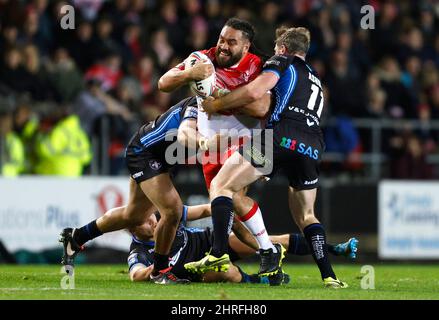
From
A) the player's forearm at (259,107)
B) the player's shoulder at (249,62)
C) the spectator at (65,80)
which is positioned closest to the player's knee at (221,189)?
the player's forearm at (259,107)

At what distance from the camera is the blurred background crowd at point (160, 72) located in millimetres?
15102

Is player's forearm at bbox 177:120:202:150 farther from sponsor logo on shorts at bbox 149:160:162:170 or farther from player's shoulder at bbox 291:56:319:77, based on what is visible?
player's shoulder at bbox 291:56:319:77

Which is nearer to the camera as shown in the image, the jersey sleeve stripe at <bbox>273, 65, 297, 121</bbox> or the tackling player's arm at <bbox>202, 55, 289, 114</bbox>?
the tackling player's arm at <bbox>202, 55, 289, 114</bbox>

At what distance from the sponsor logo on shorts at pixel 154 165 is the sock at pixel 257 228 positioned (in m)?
0.95

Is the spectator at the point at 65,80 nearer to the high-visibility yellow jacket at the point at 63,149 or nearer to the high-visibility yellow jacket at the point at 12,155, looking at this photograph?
the high-visibility yellow jacket at the point at 63,149

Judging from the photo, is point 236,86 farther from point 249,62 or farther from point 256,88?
point 256,88

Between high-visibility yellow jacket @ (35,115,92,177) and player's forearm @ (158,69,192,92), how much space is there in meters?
5.76

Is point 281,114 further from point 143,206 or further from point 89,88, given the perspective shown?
point 89,88

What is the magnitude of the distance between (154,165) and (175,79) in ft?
3.43

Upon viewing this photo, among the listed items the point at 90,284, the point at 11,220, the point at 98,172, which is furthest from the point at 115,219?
the point at 98,172

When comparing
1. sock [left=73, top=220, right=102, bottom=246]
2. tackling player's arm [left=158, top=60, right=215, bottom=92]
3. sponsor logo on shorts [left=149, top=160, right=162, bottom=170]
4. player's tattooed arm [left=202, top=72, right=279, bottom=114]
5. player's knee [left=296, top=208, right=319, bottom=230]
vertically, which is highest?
tackling player's arm [left=158, top=60, right=215, bottom=92]

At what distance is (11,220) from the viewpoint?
46.4 ft

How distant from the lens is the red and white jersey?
974 cm

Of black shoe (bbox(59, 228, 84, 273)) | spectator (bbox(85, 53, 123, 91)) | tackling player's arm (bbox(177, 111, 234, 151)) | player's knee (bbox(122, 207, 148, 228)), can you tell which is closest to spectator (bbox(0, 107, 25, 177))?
spectator (bbox(85, 53, 123, 91))
